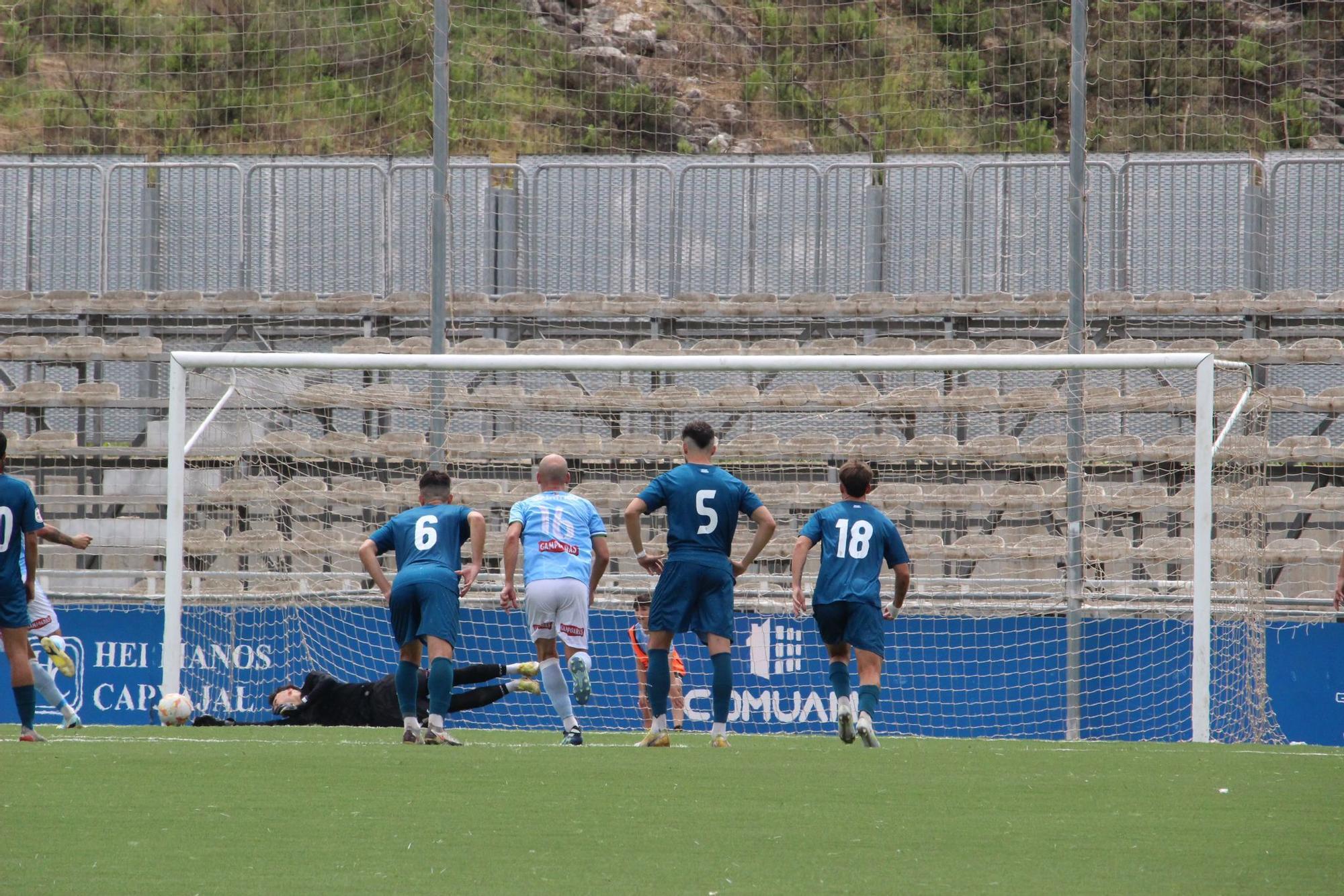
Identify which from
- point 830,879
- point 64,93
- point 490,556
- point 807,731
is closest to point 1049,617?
point 807,731

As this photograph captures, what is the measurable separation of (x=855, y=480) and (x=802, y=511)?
6458 mm

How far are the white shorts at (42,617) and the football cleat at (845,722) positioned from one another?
5553mm

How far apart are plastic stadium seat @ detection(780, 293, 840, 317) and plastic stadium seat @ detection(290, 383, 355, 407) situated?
16.6ft

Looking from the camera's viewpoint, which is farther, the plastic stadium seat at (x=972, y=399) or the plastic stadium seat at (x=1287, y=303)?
the plastic stadium seat at (x=1287, y=303)

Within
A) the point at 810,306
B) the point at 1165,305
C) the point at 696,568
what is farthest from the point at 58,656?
the point at 1165,305

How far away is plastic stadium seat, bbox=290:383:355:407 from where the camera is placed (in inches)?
551

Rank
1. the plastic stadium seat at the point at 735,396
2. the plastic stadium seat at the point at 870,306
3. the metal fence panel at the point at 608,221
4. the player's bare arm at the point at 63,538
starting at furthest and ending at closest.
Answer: the metal fence panel at the point at 608,221
the plastic stadium seat at the point at 870,306
the plastic stadium seat at the point at 735,396
the player's bare arm at the point at 63,538

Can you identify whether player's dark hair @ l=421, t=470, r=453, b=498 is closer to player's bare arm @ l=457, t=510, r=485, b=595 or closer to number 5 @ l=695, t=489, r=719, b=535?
player's bare arm @ l=457, t=510, r=485, b=595

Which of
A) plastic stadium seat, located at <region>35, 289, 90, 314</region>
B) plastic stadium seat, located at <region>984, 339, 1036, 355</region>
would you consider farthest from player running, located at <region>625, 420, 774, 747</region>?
plastic stadium seat, located at <region>35, 289, 90, 314</region>

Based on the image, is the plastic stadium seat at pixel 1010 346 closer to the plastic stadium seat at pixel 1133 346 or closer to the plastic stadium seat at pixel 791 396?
the plastic stadium seat at pixel 1133 346

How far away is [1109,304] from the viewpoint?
1681cm

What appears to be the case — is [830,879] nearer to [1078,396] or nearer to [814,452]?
[1078,396]

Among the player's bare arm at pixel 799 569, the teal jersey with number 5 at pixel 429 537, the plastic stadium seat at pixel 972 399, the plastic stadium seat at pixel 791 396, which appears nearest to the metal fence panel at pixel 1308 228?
the plastic stadium seat at pixel 972 399

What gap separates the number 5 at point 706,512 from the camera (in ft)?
28.2
